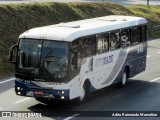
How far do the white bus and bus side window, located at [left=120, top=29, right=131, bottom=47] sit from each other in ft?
3.75

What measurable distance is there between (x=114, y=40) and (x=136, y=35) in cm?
274

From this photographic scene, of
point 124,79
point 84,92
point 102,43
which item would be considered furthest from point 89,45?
point 124,79

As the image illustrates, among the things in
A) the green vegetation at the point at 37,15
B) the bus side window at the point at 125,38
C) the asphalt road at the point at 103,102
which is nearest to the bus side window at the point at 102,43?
the bus side window at the point at 125,38

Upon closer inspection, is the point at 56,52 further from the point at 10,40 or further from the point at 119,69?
the point at 10,40

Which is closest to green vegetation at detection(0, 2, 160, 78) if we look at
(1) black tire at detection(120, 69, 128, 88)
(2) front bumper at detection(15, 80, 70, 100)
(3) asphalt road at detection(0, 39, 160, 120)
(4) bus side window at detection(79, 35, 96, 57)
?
(3) asphalt road at detection(0, 39, 160, 120)

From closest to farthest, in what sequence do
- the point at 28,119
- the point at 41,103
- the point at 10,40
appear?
the point at 28,119 → the point at 41,103 → the point at 10,40

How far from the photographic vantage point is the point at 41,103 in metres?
18.8

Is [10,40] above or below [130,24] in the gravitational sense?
below

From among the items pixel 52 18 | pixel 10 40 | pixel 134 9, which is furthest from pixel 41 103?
pixel 134 9

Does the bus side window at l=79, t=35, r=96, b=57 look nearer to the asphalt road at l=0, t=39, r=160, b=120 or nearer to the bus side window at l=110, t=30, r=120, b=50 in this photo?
the bus side window at l=110, t=30, r=120, b=50

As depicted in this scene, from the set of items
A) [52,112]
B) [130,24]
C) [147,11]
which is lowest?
[147,11]

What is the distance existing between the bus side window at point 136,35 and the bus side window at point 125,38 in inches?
20.1

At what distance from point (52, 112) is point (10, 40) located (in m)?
10.9

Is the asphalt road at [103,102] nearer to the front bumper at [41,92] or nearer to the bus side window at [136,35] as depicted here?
the front bumper at [41,92]
